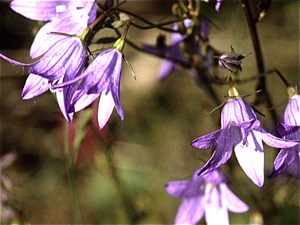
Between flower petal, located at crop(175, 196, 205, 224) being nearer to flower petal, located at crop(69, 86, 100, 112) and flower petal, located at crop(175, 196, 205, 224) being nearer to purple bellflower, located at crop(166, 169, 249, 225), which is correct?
purple bellflower, located at crop(166, 169, 249, 225)

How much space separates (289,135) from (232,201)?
701mm

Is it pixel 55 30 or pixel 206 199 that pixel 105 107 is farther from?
pixel 206 199

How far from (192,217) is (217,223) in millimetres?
170

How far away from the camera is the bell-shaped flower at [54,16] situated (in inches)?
79.7

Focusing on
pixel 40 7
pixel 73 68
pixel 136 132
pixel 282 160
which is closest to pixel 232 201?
pixel 282 160

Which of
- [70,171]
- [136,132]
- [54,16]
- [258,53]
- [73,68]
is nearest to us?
[73,68]

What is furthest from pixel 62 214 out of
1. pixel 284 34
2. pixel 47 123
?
pixel 284 34

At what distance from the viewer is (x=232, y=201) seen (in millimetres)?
2469

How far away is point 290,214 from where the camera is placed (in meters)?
3.46

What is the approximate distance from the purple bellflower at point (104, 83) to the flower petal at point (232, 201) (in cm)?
101

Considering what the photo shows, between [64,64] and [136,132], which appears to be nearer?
[64,64]

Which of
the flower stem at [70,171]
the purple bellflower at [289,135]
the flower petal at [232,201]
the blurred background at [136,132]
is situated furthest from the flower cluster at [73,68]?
the blurred background at [136,132]

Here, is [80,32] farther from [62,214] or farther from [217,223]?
[62,214]

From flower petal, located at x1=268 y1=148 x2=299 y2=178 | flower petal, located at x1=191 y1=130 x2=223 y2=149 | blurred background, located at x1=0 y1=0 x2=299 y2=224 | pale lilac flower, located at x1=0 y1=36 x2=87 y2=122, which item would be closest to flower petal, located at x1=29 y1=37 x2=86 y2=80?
pale lilac flower, located at x1=0 y1=36 x2=87 y2=122
